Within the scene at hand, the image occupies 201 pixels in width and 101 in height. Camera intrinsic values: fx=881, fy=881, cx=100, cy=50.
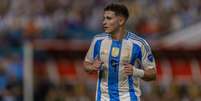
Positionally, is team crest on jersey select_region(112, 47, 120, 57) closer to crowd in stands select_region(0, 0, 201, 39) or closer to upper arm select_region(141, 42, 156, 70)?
upper arm select_region(141, 42, 156, 70)

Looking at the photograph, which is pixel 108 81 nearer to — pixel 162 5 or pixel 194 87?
pixel 194 87

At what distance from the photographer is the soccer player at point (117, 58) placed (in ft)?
30.0

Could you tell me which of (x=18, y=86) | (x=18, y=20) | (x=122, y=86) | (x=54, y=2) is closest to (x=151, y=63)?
(x=122, y=86)

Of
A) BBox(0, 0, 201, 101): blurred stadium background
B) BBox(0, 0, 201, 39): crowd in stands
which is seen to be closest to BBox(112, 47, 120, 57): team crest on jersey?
BBox(0, 0, 201, 101): blurred stadium background

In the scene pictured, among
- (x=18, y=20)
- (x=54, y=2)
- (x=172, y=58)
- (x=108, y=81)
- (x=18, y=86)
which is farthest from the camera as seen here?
(x=54, y=2)

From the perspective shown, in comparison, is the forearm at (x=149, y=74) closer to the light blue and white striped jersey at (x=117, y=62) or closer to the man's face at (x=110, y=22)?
the light blue and white striped jersey at (x=117, y=62)

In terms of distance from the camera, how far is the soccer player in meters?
9.14

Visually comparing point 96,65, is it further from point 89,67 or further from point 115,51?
point 115,51

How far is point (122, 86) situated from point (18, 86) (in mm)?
6574

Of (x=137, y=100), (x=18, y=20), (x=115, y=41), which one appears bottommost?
(x=137, y=100)

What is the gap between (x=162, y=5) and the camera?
21.3 m

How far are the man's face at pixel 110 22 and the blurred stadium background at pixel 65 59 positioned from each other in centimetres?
637

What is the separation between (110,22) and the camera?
359 inches

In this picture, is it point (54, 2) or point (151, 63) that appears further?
point (54, 2)
